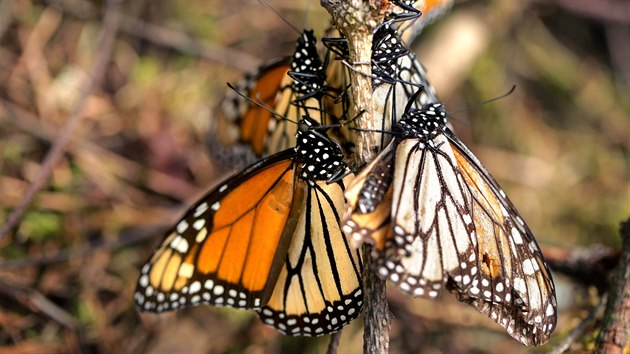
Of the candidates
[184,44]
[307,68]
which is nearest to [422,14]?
[307,68]

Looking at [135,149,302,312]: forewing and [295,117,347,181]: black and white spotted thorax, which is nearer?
[295,117,347,181]: black and white spotted thorax

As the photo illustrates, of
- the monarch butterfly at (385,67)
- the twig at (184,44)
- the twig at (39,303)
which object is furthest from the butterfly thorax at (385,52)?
the twig at (184,44)

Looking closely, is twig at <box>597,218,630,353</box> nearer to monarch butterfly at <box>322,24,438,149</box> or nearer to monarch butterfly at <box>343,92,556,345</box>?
monarch butterfly at <box>343,92,556,345</box>

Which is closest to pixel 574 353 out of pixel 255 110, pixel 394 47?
pixel 394 47

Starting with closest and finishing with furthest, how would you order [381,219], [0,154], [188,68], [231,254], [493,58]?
[381,219] < [231,254] < [0,154] < [188,68] < [493,58]

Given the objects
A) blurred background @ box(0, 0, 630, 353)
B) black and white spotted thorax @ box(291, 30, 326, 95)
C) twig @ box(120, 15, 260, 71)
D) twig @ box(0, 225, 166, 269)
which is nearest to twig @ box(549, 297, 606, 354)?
blurred background @ box(0, 0, 630, 353)

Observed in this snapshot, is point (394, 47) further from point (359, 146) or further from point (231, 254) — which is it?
point (231, 254)

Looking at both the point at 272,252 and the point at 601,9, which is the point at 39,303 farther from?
the point at 601,9
